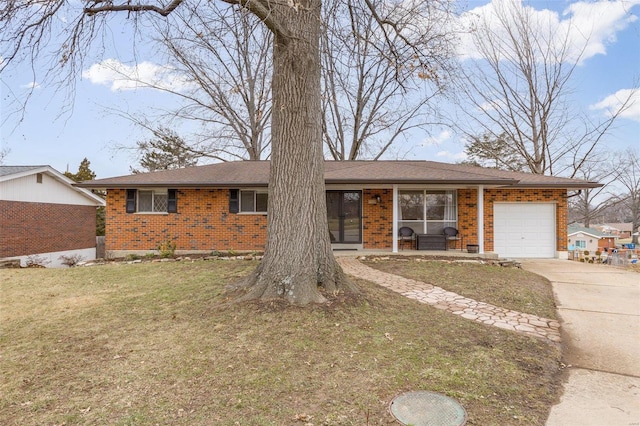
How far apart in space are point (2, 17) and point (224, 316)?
450 cm

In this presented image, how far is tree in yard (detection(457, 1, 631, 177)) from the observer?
691 inches

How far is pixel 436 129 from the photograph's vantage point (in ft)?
59.9

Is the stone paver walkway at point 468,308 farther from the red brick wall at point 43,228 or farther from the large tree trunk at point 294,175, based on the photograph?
the red brick wall at point 43,228

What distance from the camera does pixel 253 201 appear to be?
448 inches

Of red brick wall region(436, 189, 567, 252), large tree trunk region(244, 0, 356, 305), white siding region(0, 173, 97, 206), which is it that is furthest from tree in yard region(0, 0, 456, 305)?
white siding region(0, 173, 97, 206)

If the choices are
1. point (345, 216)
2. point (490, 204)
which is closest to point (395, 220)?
point (345, 216)

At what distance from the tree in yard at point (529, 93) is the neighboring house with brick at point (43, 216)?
68.0 ft

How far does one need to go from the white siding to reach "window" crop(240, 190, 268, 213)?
10.4m

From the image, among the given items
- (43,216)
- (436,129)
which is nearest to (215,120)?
(43,216)

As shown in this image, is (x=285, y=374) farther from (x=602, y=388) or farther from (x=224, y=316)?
(x=602, y=388)

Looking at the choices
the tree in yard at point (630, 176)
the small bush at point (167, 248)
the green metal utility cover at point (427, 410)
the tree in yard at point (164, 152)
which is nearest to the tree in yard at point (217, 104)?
the tree in yard at point (164, 152)

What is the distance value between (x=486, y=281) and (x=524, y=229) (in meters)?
5.66

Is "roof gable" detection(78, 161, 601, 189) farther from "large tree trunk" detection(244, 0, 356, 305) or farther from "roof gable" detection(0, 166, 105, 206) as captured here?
"large tree trunk" detection(244, 0, 356, 305)

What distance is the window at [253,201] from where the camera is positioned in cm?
1135
